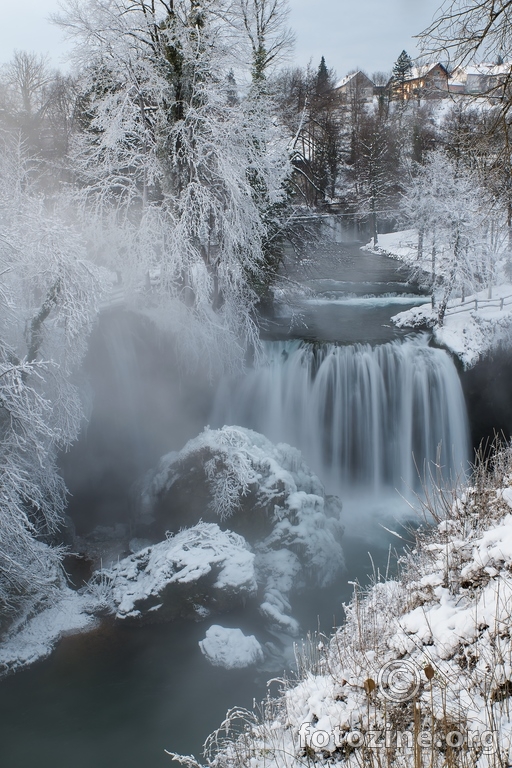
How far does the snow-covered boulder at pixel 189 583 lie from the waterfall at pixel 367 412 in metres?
4.80

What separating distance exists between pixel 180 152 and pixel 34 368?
687 centimetres

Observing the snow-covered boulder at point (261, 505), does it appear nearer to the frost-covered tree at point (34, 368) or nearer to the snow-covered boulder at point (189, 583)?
the snow-covered boulder at point (189, 583)

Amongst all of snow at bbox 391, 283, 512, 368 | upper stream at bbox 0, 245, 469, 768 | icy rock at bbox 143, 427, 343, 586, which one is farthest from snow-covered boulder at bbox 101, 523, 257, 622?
snow at bbox 391, 283, 512, 368

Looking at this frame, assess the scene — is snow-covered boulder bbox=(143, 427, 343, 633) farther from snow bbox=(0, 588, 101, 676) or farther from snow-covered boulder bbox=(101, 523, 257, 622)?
snow bbox=(0, 588, 101, 676)

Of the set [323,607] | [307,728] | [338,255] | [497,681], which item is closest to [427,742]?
[497,681]

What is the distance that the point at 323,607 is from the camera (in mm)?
9273

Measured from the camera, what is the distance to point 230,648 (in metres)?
8.10

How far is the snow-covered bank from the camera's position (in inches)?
100

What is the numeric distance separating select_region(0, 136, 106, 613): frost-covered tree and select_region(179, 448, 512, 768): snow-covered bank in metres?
5.39

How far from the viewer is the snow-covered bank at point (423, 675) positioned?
254cm

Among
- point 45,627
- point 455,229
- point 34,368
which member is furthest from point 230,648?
point 455,229

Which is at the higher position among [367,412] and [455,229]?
[455,229]

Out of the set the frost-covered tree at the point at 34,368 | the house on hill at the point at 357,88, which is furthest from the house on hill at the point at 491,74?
the house on hill at the point at 357,88

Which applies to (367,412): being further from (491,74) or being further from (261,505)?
(491,74)
